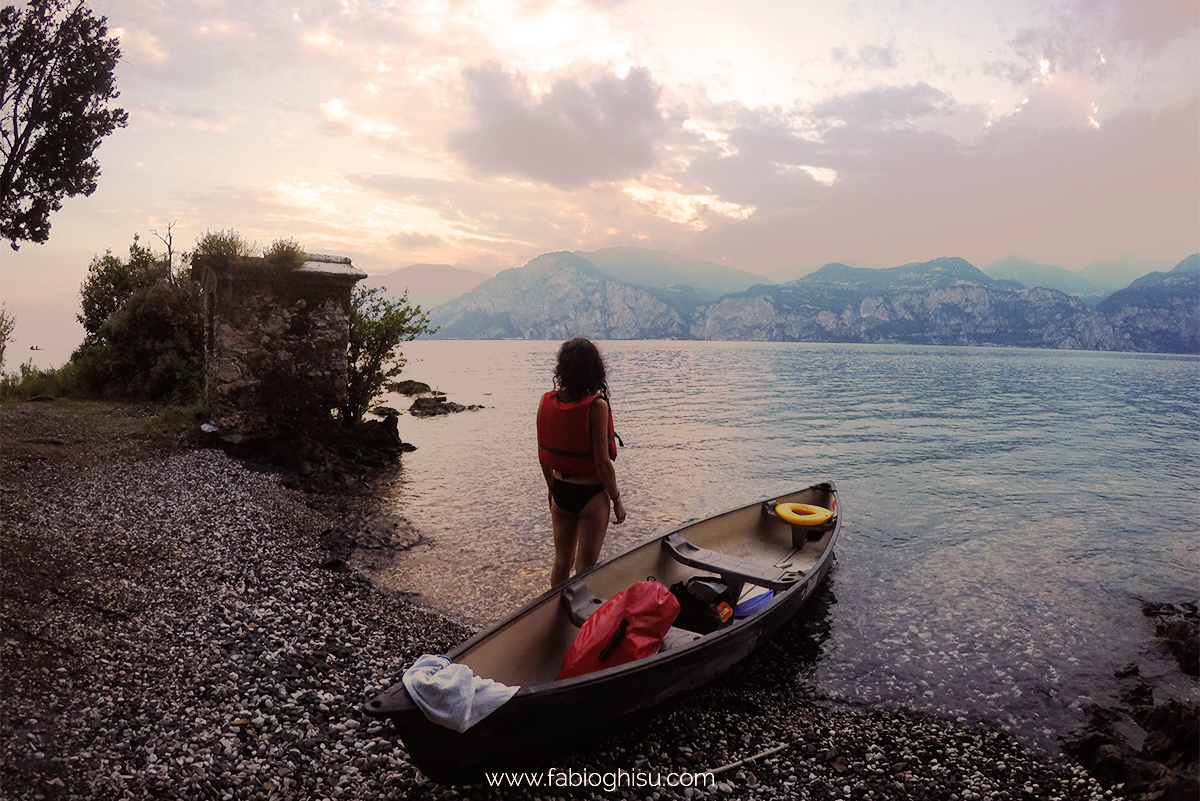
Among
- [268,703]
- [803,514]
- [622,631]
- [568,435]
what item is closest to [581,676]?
[622,631]

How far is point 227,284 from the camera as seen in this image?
13.0m

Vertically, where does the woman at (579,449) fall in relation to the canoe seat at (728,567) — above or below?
above

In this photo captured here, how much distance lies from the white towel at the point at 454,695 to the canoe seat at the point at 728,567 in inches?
170

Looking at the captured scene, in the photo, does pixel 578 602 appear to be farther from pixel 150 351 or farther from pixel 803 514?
pixel 150 351

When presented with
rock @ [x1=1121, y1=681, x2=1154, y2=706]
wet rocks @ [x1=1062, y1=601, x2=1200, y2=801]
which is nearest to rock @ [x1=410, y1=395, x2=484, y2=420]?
rock @ [x1=1121, y1=681, x2=1154, y2=706]

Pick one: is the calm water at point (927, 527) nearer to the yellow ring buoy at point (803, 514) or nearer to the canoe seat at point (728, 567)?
the canoe seat at point (728, 567)

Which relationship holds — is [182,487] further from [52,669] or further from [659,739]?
[659,739]

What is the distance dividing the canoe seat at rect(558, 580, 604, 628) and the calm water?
2431 mm

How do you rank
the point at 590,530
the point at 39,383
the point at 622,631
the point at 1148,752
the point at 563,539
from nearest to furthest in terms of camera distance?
the point at 622,631, the point at 1148,752, the point at 590,530, the point at 563,539, the point at 39,383

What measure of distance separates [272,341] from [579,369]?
10.5 m

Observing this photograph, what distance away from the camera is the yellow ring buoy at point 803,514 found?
9.88 metres

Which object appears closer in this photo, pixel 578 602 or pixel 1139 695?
pixel 578 602

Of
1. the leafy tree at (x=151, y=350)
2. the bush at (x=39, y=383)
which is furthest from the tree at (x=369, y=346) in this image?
the bush at (x=39, y=383)

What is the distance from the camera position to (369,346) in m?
16.4
